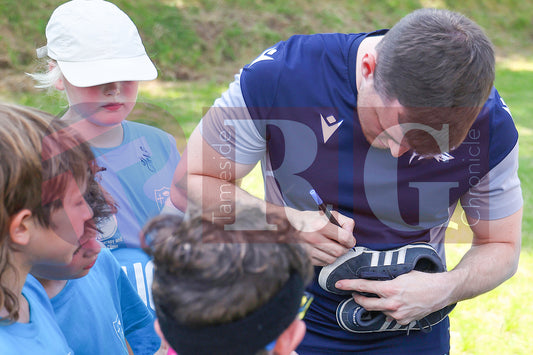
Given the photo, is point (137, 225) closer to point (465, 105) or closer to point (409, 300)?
point (409, 300)

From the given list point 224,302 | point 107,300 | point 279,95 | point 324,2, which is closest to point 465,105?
point 279,95

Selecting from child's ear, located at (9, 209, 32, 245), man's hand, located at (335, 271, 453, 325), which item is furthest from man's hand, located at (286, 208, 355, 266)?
child's ear, located at (9, 209, 32, 245)

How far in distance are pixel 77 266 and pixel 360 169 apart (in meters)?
0.98

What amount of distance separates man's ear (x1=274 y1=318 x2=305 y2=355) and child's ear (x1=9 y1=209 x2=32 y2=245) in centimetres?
67

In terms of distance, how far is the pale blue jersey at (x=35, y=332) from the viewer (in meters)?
1.36

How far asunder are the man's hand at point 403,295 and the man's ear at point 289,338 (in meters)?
0.69

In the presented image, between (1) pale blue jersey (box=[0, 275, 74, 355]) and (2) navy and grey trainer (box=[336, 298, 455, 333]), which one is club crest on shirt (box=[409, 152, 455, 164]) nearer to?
(2) navy and grey trainer (box=[336, 298, 455, 333])

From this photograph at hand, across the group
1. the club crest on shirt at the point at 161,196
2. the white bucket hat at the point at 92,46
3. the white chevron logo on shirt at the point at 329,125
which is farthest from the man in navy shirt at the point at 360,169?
the white bucket hat at the point at 92,46

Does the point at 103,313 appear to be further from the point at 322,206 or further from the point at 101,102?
the point at 101,102

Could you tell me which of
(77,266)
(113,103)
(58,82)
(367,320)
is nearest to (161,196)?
(113,103)

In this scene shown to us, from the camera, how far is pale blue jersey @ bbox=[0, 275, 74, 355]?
4.47 feet

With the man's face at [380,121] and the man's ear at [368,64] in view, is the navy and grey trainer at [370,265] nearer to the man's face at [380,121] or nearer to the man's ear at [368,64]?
the man's face at [380,121]

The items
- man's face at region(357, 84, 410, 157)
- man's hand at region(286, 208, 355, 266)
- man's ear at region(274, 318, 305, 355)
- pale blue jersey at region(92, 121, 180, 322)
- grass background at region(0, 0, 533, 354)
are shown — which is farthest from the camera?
grass background at region(0, 0, 533, 354)

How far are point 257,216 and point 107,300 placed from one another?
678mm
